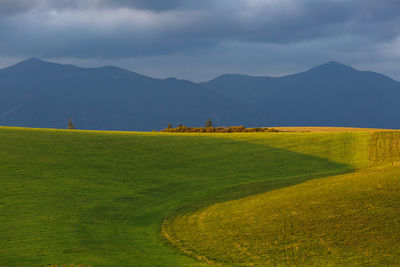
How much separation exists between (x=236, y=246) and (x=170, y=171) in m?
23.4

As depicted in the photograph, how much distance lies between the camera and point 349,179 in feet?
109

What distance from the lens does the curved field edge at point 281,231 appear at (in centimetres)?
2053

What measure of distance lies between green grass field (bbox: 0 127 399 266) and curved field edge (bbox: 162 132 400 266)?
1.78ft

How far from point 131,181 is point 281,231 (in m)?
19.6

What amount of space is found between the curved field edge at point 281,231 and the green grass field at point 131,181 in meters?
0.54

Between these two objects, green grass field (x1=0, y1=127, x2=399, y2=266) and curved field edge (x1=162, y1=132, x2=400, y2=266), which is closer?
curved field edge (x1=162, y1=132, x2=400, y2=266)

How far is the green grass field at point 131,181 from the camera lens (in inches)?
860

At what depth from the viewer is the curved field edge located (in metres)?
20.5

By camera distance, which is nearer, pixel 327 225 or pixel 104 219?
pixel 327 225

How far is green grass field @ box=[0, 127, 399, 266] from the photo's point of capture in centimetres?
2184

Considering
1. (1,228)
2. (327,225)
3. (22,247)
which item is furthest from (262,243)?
(1,228)

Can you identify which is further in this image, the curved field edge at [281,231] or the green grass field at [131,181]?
the green grass field at [131,181]

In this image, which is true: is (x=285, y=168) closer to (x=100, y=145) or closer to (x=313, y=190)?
(x=313, y=190)

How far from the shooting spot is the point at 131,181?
39.5 metres
